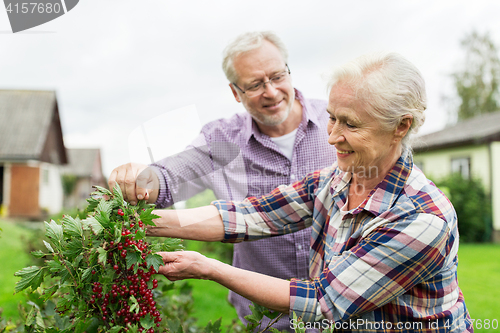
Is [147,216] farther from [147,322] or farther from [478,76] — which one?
[478,76]

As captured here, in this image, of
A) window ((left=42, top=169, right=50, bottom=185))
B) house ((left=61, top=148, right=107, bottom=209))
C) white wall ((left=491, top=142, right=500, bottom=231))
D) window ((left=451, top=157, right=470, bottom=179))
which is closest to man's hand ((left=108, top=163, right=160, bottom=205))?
white wall ((left=491, top=142, right=500, bottom=231))

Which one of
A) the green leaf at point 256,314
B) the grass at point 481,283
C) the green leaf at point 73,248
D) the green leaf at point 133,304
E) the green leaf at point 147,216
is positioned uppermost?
the green leaf at point 147,216

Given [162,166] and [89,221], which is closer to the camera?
[89,221]

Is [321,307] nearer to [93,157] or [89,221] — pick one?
[89,221]

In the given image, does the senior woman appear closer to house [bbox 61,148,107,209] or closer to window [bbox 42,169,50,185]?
window [bbox 42,169,50,185]

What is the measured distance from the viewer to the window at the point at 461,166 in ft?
58.7

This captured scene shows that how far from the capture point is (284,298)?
1705mm

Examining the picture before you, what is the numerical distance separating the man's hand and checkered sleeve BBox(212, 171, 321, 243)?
43 centimetres

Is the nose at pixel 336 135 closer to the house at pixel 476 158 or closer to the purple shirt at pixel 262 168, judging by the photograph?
the purple shirt at pixel 262 168

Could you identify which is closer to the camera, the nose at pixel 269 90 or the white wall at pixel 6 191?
the nose at pixel 269 90

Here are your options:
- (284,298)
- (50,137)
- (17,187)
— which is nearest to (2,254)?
(284,298)

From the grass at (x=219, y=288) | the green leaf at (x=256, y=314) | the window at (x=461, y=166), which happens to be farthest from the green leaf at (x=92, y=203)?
the window at (x=461, y=166)

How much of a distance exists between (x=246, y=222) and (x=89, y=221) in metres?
0.96

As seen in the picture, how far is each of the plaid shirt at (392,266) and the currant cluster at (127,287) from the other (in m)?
0.62
